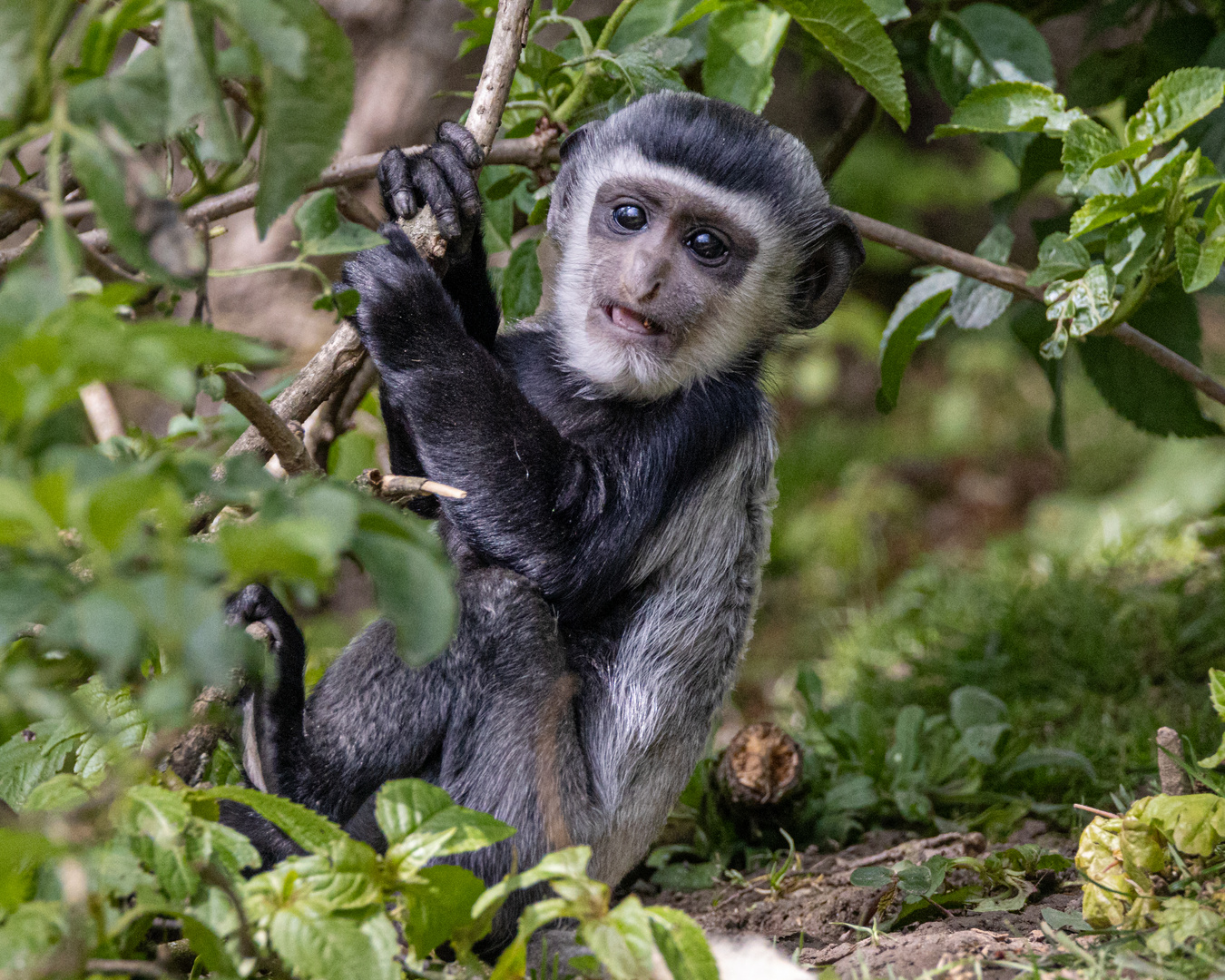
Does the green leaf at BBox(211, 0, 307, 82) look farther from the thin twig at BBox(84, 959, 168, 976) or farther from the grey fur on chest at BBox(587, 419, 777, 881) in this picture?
the grey fur on chest at BBox(587, 419, 777, 881)

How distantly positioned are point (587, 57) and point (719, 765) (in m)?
2.80

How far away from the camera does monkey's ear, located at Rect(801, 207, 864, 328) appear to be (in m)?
4.25

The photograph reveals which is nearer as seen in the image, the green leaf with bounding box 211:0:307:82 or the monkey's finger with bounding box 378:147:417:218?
the green leaf with bounding box 211:0:307:82

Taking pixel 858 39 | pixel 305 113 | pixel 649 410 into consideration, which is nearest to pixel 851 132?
pixel 858 39

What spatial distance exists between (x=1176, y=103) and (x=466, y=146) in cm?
231

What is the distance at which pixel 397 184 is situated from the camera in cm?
374

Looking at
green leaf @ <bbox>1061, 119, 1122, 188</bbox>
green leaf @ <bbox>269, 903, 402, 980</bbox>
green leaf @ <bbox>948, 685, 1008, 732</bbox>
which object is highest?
green leaf @ <bbox>1061, 119, 1122, 188</bbox>

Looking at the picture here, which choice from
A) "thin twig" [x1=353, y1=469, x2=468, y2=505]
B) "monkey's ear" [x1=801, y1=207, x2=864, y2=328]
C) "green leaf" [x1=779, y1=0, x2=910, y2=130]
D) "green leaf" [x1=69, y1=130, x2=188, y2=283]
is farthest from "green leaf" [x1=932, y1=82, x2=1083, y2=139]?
"green leaf" [x1=69, y1=130, x2=188, y2=283]

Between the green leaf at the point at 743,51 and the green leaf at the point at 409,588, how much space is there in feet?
9.50

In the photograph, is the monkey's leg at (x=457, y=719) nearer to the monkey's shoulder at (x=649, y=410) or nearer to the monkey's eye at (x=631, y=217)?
the monkey's shoulder at (x=649, y=410)

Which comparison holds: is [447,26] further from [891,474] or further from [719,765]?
[891,474]

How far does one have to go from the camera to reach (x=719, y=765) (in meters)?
4.78

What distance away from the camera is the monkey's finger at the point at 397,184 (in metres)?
3.73

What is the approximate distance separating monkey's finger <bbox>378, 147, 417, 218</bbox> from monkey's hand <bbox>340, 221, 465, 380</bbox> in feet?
0.49
